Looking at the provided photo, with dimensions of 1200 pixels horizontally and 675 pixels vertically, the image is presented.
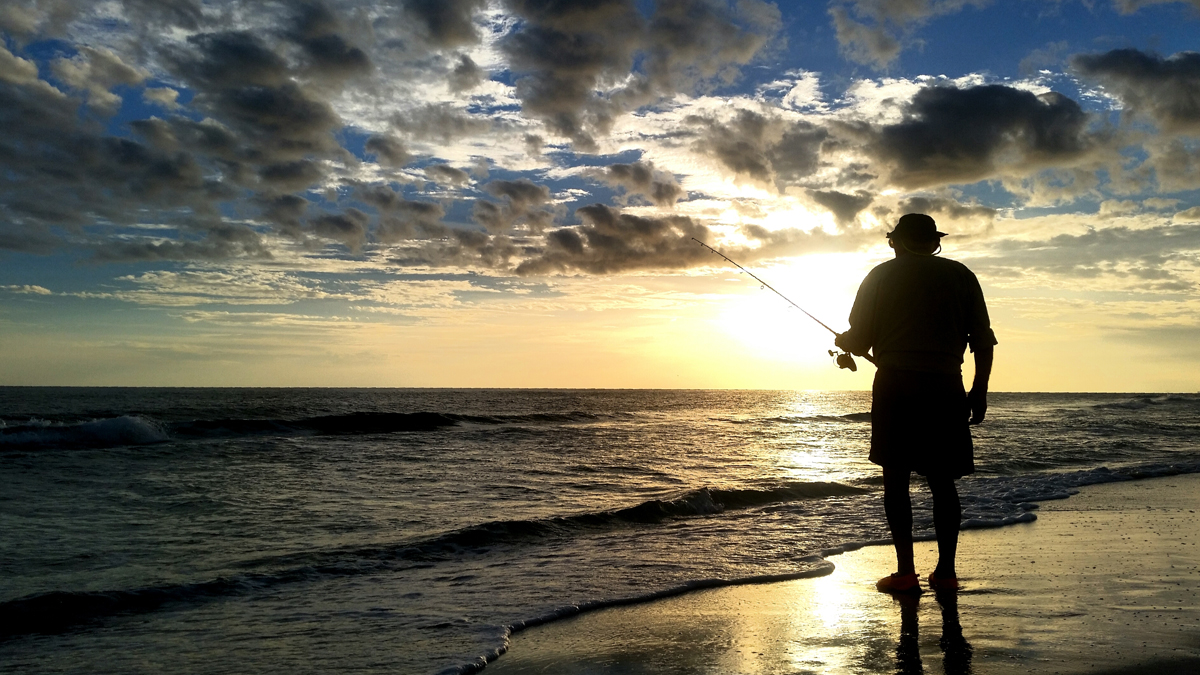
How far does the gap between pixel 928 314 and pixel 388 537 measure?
502 centimetres

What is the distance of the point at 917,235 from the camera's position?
371 cm

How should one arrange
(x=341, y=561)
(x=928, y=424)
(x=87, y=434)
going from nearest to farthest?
(x=928, y=424) < (x=341, y=561) < (x=87, y=434)

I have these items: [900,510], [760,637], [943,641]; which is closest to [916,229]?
[900,510]

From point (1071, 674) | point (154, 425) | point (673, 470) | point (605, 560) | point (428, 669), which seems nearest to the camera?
point (1071, 674)

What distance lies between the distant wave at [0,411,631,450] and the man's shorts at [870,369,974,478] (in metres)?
18.7

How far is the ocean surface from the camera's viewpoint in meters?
3.74

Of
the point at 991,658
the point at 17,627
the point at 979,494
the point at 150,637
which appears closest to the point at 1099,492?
the point at 979,494

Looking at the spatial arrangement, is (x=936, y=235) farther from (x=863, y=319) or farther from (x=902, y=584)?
(x=902, y=584)

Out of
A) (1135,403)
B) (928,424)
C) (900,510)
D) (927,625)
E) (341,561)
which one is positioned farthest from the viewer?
(1135,403)

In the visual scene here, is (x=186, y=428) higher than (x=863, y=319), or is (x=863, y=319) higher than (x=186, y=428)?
(x=863, y=319)

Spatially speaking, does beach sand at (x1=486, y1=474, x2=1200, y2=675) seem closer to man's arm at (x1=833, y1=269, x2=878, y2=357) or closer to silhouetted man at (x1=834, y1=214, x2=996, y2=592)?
silhouetted man at (x1=834, y1=214, x2=996, y2=592)

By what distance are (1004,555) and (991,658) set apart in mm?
2627

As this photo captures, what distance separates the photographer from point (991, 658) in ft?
8.89

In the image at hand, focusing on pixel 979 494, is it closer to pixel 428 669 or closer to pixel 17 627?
pixel 428 669
